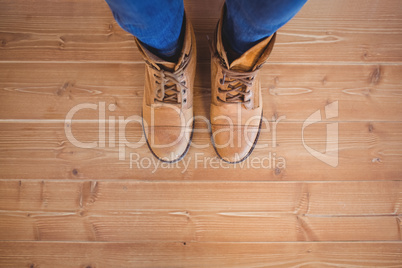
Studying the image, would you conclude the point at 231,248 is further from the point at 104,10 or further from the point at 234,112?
the point at 104,10

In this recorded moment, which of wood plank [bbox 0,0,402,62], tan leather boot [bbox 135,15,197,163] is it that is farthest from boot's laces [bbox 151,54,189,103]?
wood plank [bbox 0,0,402,62]

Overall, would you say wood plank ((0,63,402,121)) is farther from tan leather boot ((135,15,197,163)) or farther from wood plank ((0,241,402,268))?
wood plank ((0,241,402,268))

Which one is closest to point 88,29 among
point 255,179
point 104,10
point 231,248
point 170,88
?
point 104,10

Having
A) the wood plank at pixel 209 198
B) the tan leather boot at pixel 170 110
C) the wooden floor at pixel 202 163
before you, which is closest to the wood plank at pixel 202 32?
the wooden floor at pixel 202 163

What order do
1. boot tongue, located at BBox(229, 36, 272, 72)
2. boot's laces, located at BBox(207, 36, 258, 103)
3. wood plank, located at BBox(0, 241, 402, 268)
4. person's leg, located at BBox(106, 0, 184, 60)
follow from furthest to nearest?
wood plank, located at BBox(0, 241, 402, 268), boot's laces, located at BBox(207, 36, 258, 103), boot tongue, located at BBox(229, 36, 272, 72), person's leg, located at BBox(106, 0, 184, 60)

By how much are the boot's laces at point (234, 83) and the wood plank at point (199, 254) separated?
474 mm

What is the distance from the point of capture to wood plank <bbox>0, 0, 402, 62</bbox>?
0.93 m

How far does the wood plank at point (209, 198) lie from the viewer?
2.84ft

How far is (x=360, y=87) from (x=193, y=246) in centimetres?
79

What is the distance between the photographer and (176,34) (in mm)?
587

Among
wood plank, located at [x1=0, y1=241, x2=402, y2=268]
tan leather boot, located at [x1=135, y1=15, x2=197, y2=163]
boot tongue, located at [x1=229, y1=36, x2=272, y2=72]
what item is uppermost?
boot tongue, located at [x1=229, y1=36, x2=272, y2=72]

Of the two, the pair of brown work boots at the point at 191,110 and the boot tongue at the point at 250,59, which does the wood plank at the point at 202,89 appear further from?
the boot tongue at the point at 250,59

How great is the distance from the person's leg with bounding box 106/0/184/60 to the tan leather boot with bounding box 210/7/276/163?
17 cm

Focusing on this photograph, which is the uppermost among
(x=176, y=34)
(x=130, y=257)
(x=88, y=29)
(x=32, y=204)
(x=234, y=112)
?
(x=88, y=29)
